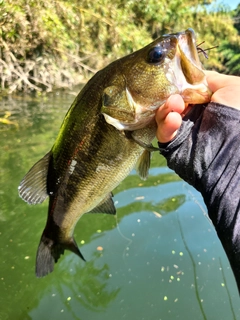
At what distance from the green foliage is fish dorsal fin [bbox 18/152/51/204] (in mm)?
7717

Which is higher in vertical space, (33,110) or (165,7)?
(165,7)

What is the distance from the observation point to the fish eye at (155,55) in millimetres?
1571

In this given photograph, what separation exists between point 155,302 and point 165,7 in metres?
19.6

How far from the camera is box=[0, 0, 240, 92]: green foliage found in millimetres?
9445

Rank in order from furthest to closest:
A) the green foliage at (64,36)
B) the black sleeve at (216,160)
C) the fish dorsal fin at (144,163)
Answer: the green foliage at (64,36) < the fish dorsal fin at (144,163) < the black sleeve at (216,160)

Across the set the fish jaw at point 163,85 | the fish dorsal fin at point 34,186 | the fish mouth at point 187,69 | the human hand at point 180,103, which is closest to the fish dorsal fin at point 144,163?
the human hand at point 180,103

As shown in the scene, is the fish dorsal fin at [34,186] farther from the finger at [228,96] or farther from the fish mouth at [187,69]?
the finger at [228,96]

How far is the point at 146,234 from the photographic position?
135 inches

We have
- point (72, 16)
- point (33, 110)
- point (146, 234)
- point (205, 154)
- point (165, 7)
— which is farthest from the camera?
point (165, 7)

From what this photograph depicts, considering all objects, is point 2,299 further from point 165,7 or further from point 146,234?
point 165,7

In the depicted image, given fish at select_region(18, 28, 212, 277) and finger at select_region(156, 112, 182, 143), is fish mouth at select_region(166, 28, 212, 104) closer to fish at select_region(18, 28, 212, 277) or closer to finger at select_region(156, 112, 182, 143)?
fish at select_region(18, 28, 212, 277)

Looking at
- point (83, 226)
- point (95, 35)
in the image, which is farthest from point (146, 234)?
point (95, 35)

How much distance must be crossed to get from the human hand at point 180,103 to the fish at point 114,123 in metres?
0.05

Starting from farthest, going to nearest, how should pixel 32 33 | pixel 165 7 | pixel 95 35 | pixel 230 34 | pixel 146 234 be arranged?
pixel 230 34, pixel 165 7, pixel 95 35, pixel 32 33, pixel 146 234
